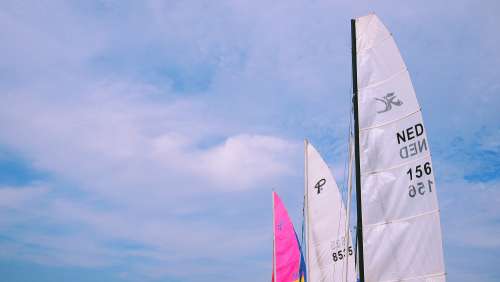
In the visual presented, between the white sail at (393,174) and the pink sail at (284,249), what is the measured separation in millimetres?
16891

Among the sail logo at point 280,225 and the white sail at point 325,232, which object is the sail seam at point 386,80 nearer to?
the white sail at point 325,232

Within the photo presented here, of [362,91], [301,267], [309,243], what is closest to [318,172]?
[309,243]

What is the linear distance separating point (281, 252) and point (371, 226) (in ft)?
56.7

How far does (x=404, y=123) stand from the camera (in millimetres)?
13969

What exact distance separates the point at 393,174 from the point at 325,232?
1383 centimetres

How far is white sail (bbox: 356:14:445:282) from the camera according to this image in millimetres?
13164

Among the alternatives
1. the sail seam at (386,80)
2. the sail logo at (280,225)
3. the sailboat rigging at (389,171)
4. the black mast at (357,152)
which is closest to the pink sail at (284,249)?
the sail logo at (280,225)

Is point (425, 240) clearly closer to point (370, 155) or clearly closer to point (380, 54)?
point (370, 155)

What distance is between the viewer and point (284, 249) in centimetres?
3030

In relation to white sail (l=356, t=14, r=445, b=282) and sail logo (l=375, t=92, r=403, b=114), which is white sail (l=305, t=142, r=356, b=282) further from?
sail logo (l=375, t=92, r=403, b=114)

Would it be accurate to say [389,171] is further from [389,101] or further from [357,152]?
[389,101]

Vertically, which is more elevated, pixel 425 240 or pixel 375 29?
pixel 375 29

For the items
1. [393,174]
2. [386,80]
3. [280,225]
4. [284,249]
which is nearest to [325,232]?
[284,249]

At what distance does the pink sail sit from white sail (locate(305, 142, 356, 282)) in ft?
11.7
